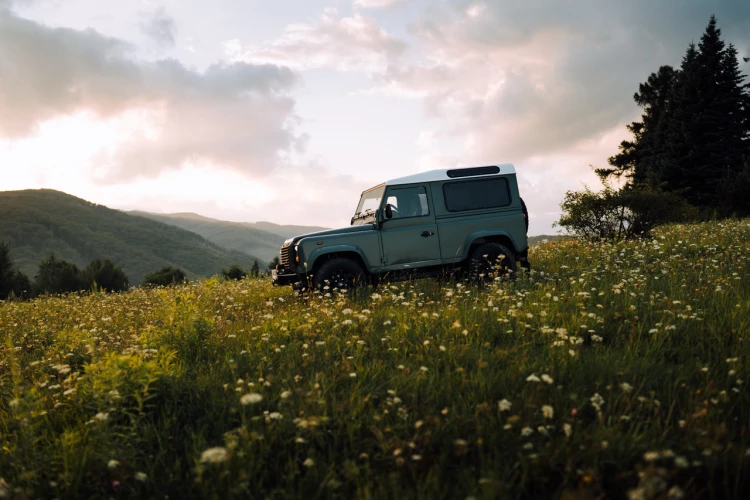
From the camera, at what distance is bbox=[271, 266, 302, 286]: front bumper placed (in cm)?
866

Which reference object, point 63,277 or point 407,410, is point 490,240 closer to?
point 407,410

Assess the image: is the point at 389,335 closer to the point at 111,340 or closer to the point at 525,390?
the point at 525,390

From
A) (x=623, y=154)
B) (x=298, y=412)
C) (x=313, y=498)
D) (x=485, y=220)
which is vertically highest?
(x=623, y=154)

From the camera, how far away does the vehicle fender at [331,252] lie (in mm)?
8469

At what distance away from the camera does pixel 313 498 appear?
2646 mm

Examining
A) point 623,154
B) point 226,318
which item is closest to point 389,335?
point 226,318

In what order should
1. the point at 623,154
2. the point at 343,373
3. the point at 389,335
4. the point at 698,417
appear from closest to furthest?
1. the point at 698,417
2. the point at 343,373
3. the point at 389,335
4. the point at 623,154

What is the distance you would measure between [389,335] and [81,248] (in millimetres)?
203161

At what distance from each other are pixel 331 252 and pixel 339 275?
1.52ft

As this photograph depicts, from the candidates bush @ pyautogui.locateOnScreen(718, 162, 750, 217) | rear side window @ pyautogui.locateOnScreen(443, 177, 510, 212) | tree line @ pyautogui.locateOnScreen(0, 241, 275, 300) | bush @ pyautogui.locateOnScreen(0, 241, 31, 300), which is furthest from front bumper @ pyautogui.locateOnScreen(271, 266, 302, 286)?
bush @ pyautogui.locateOnScreen(0, 241, 31, 300)

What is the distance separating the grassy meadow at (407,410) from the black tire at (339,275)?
2357 millimetres

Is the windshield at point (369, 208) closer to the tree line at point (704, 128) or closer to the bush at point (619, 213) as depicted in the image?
the bush at point (619, 213)

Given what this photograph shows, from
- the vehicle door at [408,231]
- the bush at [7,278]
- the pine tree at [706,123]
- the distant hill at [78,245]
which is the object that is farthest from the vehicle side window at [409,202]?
the distant hill at [78,245]

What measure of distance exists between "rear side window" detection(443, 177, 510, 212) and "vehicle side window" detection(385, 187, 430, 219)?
477 mm
